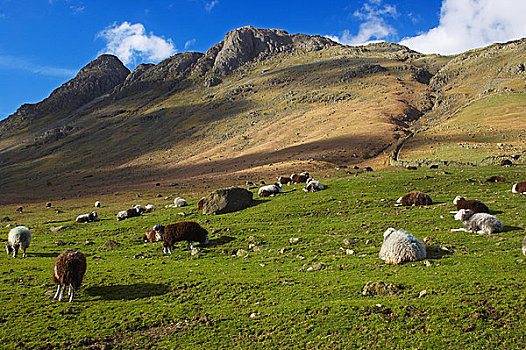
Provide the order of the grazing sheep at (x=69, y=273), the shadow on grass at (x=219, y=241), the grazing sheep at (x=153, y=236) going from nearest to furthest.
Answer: the grazing sheep at (x=69, y=273), the shadow on grass at (x=219, y=241), the grazing sheep at (x=153, y=236)

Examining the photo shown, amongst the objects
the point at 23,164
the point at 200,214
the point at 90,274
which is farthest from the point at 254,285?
the point at 23,164

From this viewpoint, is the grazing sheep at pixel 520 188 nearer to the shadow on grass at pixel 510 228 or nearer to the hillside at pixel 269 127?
the shadow on grass at pixel 510 228

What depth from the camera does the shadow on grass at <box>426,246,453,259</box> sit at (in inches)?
459

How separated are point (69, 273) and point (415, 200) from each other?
751 inches

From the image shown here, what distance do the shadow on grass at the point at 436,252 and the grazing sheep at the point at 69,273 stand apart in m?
13.1

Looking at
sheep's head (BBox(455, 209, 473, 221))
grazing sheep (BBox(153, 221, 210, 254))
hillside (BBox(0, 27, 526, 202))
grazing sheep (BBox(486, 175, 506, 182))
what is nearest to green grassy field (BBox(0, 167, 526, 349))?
sheep's head (BBox(455, 209, 473, 221))

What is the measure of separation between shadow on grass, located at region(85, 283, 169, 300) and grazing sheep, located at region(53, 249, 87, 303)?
644mm

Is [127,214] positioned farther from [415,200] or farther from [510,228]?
[510,228]

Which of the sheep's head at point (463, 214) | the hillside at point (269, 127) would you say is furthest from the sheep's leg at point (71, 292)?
the hillside at point (269, 127)

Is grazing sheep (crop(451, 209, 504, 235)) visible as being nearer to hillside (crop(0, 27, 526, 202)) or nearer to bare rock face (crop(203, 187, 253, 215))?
bare rock face (crop(203, 187, 253, 215))

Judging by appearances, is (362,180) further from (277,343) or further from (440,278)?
(277,343)

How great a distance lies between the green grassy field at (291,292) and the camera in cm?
762

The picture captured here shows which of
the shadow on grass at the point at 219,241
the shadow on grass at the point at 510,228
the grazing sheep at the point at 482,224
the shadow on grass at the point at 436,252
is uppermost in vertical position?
the shadow on grass at the point at 219,241

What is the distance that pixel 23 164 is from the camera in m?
156
